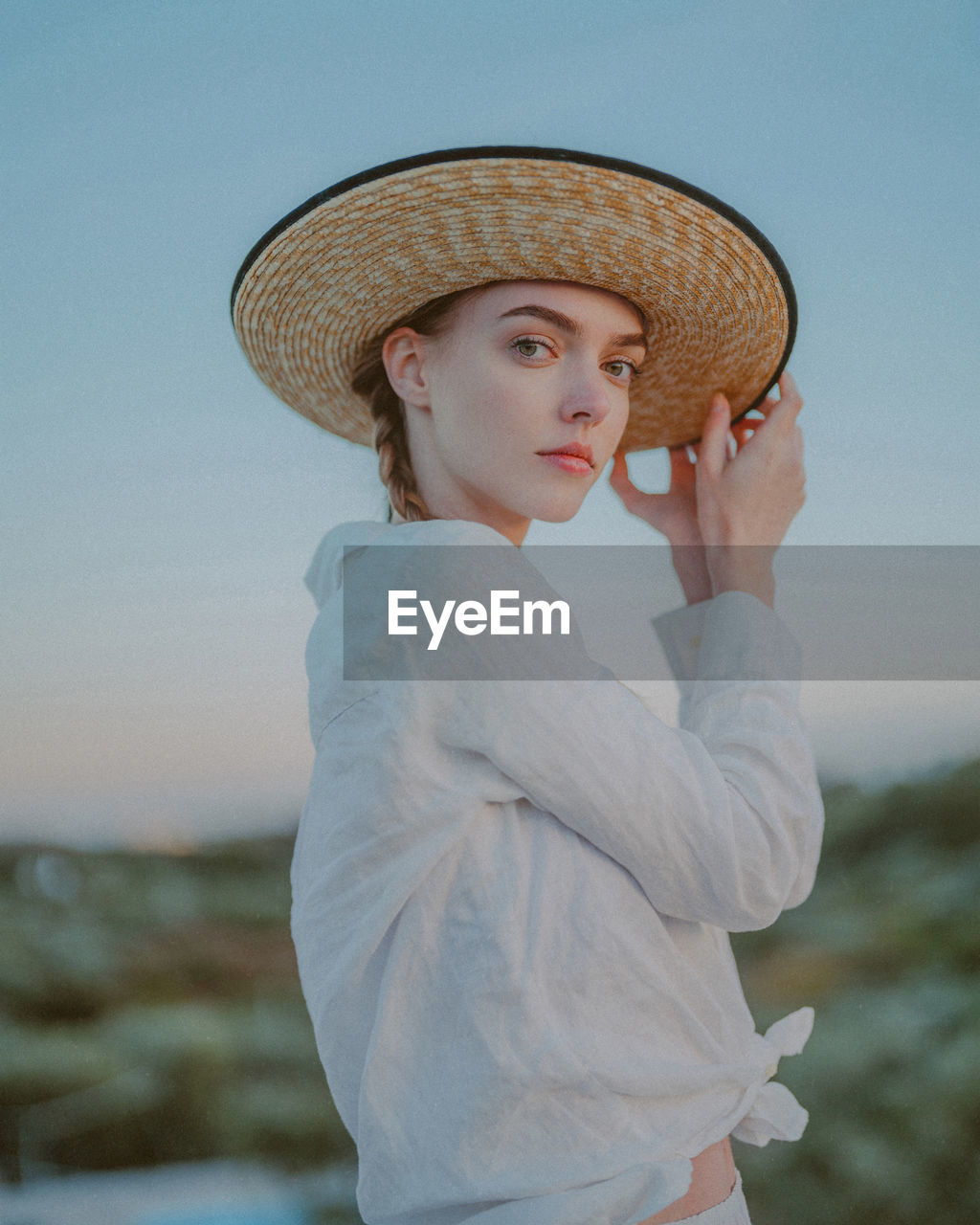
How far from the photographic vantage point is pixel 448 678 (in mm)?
618

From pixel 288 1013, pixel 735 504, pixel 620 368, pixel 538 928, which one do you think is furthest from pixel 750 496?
pixel 288 1013

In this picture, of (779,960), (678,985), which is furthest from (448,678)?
(779,960)

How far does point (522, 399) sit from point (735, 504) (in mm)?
230

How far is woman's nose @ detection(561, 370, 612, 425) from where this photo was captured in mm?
745

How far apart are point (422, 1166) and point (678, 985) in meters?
0.19

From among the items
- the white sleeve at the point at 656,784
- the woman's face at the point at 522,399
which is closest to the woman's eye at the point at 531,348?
the woman's face at the point at 522,399

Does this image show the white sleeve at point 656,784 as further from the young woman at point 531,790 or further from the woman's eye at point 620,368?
the woman's eye at point 620,368

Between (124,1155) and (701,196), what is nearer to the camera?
(701,196)

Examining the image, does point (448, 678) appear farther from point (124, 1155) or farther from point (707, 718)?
point (124, 1155)

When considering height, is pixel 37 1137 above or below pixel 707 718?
below

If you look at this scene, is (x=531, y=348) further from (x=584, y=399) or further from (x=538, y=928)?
(x=538, y=928)

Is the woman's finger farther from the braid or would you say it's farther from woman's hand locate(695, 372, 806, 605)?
the braid

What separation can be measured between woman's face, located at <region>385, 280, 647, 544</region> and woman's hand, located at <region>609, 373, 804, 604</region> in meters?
0.12

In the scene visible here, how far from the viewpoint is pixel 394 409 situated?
0.89 meters
